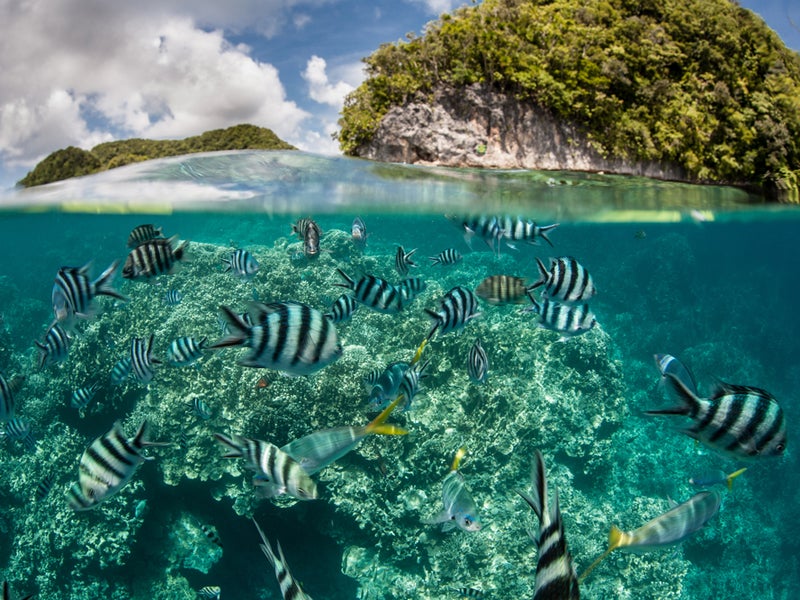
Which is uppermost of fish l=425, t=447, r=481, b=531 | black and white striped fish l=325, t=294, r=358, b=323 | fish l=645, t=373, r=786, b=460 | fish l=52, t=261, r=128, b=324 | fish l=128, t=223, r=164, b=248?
fish l=128, t=223, r=164, b=248

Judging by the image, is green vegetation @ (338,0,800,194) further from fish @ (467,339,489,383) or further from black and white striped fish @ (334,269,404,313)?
black and white striped fish @ (334,269,404,313)

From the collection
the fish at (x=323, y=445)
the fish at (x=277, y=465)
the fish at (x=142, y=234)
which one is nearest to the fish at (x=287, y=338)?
the fish at (x=323, y=445)

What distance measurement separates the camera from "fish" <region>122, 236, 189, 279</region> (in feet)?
16.6

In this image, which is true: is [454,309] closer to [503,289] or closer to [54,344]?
[503,289]

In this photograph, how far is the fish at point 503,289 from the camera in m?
5.59

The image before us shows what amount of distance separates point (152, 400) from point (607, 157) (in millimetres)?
13785

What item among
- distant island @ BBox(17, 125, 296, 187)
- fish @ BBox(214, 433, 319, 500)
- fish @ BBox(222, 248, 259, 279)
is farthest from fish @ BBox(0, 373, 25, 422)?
distant island @ BBox(17, 125, 296, 187)

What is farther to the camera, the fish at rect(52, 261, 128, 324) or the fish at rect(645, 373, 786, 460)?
the fish at rect(52, 261, 128, 324)

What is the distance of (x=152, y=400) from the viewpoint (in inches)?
440

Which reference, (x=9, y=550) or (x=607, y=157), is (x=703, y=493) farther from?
(x=9, y=550)

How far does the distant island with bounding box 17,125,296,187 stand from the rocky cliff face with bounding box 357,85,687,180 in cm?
430

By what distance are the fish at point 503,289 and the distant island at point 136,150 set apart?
1115cm

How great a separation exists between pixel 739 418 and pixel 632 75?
44.3ft

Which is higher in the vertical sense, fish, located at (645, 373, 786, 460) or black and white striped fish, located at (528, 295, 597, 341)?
black and white striped fish, located at (528, 295, 597, 341)
